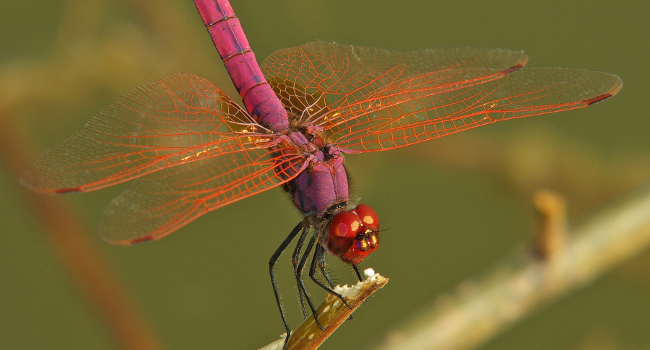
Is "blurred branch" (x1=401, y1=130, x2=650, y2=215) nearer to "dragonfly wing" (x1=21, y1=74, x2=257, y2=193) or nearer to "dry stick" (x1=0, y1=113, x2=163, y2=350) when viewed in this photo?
"dragonfly wing" (x1=21, y1=74, x2=257, y2=193)

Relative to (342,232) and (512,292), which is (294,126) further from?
(512,292)

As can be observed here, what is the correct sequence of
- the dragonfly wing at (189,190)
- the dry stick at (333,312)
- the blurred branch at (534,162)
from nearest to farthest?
1. the dry stick at (333,312)
2. the dragonfly wing at (189,190)
3. the blurred branch at (534,162)

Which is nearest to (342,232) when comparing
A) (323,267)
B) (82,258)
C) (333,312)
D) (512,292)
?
(323,267)

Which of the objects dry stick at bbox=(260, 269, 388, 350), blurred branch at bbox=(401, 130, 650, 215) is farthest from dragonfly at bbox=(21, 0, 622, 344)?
blurred branch at bbox=(401, 130, 650, 215)

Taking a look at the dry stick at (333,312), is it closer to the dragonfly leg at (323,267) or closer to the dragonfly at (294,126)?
the dragonfly at (294,126)

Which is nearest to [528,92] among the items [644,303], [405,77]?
[405,77]

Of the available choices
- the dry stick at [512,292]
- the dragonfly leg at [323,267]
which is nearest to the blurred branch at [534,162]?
the dry stick at [512,292]
